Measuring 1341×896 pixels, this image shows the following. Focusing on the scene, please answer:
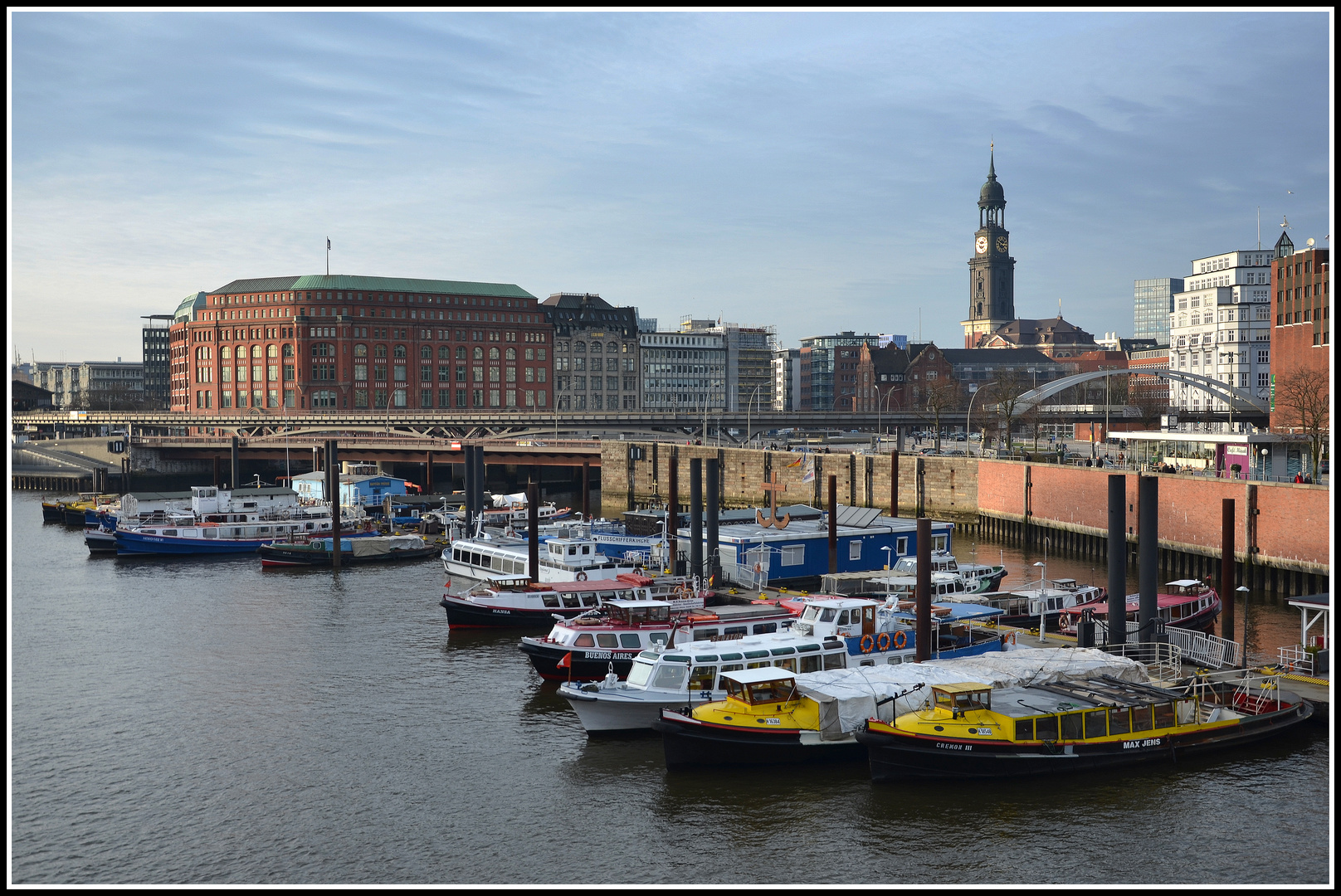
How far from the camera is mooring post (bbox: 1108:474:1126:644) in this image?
3862cm

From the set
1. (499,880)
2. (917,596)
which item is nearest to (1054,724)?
(917,596)

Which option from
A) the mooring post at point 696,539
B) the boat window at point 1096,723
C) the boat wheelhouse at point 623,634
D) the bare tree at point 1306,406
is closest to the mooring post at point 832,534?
the mooring post at point 696,539

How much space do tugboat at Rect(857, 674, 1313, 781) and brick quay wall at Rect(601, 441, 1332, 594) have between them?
20.3m

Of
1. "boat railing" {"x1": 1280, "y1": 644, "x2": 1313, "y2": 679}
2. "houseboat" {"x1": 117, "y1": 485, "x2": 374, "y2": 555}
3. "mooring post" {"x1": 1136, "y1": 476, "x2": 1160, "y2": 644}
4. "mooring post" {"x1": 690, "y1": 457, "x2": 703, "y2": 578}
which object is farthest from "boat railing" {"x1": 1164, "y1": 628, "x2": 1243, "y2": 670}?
"houseboat" {"x1": 117, "y1": 485, "x2": 374, "y2": 555}

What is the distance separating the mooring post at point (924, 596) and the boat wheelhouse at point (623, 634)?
6109 mm

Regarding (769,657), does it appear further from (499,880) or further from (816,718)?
(499,880)

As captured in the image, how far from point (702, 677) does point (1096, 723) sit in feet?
36.3

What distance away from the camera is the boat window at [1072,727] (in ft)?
101

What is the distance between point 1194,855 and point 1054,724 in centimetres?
490

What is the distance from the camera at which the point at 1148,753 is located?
3123cm

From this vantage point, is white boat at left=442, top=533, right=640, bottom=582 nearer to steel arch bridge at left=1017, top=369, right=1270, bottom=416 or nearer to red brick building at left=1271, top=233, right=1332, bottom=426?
steel arch bridge at left=1017, top=369, right=1270, bottom=416

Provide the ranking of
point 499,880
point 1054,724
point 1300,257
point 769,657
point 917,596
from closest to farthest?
1. point 499,880
2. point 1054,724
3. point 769,657
4. point 917,596
5. point 1300,257

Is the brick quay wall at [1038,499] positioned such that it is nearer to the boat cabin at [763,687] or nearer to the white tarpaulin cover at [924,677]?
the white tarpaulin cover at [924,677]

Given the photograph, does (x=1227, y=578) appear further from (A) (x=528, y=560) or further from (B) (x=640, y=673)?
(A) (x=528, y=560)
